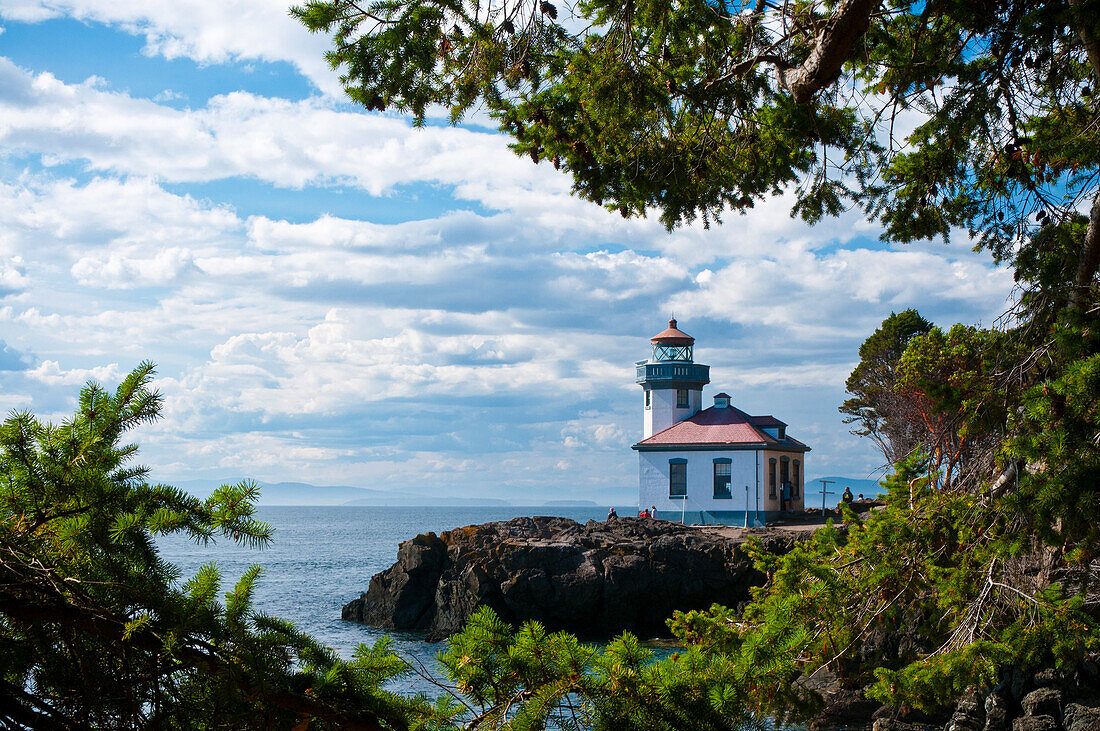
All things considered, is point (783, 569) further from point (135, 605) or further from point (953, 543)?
point (135, 605)

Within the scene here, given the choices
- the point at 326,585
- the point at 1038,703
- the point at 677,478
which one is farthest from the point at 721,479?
the point at 1038,703

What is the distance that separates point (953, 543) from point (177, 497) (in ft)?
22.0

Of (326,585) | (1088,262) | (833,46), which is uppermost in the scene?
(833,46)

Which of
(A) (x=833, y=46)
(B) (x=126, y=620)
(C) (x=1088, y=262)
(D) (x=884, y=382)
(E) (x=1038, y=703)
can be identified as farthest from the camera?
(D) (x=884, y=382)

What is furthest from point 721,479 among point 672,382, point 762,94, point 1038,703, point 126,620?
point 126,620

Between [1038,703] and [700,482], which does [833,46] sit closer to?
[1038,703]

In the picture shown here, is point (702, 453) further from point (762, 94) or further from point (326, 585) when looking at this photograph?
point (762, 94)

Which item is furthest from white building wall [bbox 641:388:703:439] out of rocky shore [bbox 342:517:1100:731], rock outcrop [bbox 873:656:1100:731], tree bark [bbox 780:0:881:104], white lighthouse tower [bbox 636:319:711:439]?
tree bark [bbox 780:0:881:104]

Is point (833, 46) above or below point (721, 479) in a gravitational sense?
above

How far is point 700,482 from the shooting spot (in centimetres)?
3881

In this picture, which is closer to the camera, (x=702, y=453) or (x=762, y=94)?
(x=762, y=94)

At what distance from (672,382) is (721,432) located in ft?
13.1

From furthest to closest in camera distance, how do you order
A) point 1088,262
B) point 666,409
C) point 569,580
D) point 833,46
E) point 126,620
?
1. point 666,409
2. point 569,580
3. point 1088,262
4. point 833,46
5. point 126,620

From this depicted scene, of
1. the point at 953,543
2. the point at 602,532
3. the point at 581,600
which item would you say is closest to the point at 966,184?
the point at 953,543
